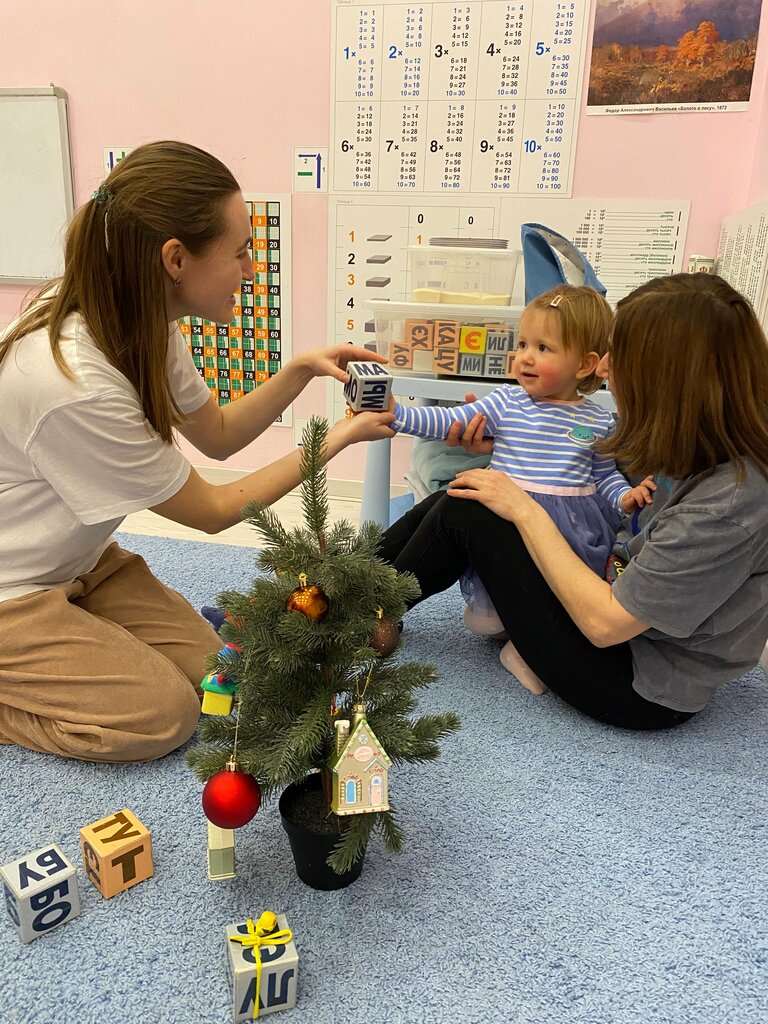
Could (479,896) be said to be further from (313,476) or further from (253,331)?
(253,331)

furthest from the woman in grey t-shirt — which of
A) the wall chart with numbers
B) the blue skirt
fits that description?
the wall chart with numbers

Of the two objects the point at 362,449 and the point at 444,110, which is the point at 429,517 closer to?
the point at 362,449

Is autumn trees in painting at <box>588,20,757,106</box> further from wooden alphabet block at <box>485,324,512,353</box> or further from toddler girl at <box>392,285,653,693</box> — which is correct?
toddler girl at <box>392,285,653,693</box>

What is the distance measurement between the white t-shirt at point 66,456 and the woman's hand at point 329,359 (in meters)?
0.36

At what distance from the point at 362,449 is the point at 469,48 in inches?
45.4

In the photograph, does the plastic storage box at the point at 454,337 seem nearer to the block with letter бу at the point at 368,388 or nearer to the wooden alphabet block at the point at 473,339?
the wooden alphabet block at the point at 473,339

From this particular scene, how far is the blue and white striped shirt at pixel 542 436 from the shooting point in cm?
143

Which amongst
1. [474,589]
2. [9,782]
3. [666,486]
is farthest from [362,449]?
[9,782]

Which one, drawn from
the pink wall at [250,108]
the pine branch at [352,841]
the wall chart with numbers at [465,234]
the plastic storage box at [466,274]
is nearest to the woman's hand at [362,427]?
the plastic storage box at [466,274]

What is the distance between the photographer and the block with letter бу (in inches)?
51.4

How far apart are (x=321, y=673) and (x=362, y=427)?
0.54 meters

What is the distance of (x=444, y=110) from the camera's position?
2.19m

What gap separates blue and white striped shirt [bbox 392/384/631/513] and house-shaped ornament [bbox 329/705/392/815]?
0.71m

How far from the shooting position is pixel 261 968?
0.75 m
